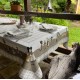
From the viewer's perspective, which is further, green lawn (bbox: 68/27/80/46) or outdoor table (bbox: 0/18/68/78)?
green lawn (bbox: 68/27/80/46)

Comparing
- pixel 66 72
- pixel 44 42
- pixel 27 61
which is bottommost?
pixel 66 72

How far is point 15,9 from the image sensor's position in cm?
237

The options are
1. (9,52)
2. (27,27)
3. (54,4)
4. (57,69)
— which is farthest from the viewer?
(54,4)

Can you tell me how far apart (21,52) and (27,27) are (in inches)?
21.6

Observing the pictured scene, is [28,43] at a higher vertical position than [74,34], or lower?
higher

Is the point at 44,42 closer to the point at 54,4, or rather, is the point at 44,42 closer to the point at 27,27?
the point at 27,27

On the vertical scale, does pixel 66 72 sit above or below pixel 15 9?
below

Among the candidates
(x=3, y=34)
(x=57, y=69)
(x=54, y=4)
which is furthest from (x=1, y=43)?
(x=54, y=4)

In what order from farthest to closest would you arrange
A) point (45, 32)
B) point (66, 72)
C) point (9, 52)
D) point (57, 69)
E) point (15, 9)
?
point (15, 9), point (45, 32), point (9, 52), point (66, 72), point (57, 69)

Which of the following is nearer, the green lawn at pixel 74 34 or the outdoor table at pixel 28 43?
the outdoor table at pixel 28 43

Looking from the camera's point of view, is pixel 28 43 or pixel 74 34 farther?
pixel 74 34

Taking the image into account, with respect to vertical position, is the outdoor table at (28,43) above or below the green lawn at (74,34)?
above

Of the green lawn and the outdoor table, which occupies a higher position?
the outdoor table

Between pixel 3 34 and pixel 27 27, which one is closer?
pixel 3 34
